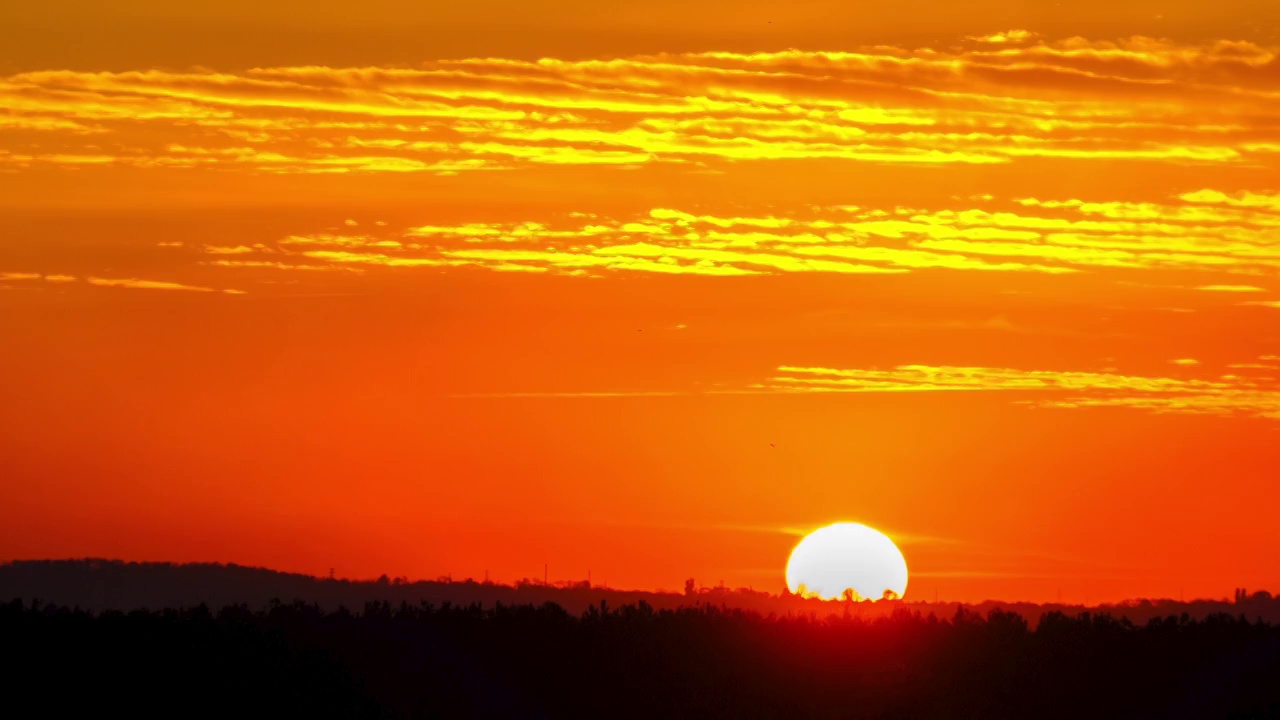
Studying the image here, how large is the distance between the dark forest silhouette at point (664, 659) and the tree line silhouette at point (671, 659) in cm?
5

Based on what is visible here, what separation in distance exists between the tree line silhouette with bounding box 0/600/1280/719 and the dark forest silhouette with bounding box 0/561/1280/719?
0.05 meters

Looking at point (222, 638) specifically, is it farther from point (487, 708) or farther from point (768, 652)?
point (768, 652)

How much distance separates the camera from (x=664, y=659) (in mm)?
47906

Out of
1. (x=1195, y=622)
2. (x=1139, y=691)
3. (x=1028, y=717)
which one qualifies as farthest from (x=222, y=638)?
(x=1195, y=622)

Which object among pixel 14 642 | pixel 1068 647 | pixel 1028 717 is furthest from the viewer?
pixel 1068 647

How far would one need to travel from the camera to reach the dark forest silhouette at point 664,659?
138 feet

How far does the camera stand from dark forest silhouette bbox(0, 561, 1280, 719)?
42.1 meters

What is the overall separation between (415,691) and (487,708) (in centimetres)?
168

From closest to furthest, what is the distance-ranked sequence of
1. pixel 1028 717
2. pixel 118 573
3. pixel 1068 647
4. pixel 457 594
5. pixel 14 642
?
pixel 14 642, pixel 1028 717, pixel 1068 647, pixel 457 594, pixel 118 573

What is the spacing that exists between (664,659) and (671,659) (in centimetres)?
16

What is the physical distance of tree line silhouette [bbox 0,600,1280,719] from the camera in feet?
139

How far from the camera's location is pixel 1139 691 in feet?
155

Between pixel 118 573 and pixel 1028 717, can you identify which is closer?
pixel 1028 717

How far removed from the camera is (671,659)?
4794 centimetres
